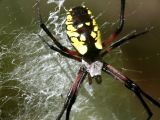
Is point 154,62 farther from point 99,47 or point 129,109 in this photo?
point 99,47

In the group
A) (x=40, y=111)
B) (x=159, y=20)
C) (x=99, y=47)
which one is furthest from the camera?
(x=159, y=20)

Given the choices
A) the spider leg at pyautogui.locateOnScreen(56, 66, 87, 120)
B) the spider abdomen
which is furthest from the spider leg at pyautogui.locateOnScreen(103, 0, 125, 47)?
the spider leg at pyautogui.locateOnScreen(56, 66, 87, 120)

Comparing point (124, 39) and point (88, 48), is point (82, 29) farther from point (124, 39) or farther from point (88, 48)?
point (124, 39)

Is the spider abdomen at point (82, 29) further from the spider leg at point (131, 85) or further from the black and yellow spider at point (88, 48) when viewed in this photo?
the spider leg at point (131, 85)

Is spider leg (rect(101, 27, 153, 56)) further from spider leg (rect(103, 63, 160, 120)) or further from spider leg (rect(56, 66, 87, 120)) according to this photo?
spider leg (rect(56, 66, 87, 120))

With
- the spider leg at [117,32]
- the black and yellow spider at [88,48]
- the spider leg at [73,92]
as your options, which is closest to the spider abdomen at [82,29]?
the black and yellow spider at [88,48]

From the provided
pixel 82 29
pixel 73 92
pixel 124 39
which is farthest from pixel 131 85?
pixel 82 29

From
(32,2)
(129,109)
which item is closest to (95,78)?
(129,109)
